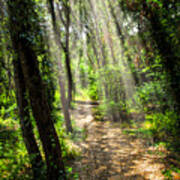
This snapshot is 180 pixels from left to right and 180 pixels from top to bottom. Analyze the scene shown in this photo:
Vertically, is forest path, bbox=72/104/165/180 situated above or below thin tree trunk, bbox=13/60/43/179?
below

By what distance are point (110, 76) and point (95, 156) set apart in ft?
4.85

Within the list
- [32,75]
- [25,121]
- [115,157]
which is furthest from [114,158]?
[32,75]

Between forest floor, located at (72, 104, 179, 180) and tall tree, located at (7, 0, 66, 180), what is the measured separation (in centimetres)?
49

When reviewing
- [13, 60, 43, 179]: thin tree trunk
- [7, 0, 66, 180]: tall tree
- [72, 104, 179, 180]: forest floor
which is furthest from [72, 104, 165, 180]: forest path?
[13, 60, 43, 179]: thin tree trunk

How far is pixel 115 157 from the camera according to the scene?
2.72 m

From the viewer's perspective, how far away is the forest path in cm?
210

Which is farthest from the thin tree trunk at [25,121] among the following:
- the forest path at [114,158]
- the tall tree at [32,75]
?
the forest path at [114,158]

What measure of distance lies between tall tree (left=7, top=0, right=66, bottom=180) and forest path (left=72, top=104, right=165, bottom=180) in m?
→ 0.51

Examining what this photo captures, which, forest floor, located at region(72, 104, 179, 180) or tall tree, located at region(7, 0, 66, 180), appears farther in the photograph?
forest floor, located at region(72, 104, 179, 180)

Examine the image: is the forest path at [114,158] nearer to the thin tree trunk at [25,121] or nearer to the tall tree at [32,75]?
the tall tree at [32,75]

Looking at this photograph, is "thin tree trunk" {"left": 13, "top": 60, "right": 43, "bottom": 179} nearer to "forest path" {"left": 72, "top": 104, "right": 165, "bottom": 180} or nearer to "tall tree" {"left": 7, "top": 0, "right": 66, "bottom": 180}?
"tall tree" {"left": 7, "top": 0, "right": 66, "bottom": 180}

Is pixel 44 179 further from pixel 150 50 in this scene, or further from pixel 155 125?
pixel 150 50

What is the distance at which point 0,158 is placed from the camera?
1.66m

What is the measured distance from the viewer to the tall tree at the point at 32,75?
1.80 meters
